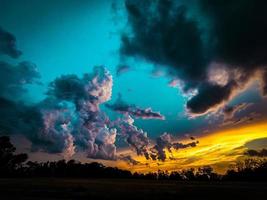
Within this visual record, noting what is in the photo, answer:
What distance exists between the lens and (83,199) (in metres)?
84.8

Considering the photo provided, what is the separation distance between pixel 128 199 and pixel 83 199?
1025 centimetres

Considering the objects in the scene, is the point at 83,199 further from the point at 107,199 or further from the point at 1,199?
the point at 1,199

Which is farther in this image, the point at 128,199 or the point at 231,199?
the point at 231,199

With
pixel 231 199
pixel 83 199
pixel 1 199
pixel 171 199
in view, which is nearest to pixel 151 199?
pixel 171 199

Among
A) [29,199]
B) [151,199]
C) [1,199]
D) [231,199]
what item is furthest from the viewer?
[231,199]

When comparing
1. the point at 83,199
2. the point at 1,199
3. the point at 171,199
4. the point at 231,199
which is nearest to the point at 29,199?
the point at 1,199

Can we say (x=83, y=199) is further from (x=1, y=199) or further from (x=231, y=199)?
A: (x=231, y=199)

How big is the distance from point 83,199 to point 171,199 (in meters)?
20.1

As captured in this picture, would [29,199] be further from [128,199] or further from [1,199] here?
[128,199]

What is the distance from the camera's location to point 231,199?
315 feet

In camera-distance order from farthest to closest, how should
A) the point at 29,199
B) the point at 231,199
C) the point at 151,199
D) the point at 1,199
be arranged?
the point at 231,199, the point at 151,199, the point at 29,199, the point at 1,199

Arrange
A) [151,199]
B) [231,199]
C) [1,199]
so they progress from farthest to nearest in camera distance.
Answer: [231,199], [151,199], [1,199]

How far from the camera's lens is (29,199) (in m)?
72.1

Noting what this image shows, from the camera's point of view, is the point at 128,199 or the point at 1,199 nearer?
the point at 1,199
